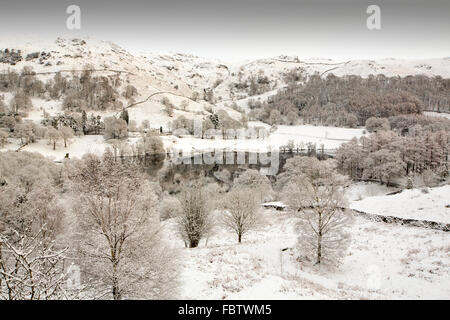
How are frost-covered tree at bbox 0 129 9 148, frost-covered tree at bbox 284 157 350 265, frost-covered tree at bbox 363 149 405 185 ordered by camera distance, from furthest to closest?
frost-covered tree at bbox 0 129 9 148
frost-covered tree at bbox 363 149 405 185
frost-covered tree at bbox 284 157 350 265

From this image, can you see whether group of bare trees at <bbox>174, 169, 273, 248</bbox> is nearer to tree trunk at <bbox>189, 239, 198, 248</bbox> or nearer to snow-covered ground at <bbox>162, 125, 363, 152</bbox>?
tree trunk at <bbox>189, 239, 198, 248</bbox>

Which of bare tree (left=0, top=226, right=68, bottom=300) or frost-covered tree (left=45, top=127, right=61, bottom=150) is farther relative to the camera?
frost-covered tree (left=45, top=127, right=61, bottom=150)

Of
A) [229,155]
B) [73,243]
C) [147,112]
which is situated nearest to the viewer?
[73,243]

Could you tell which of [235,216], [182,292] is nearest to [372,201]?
[235,216]

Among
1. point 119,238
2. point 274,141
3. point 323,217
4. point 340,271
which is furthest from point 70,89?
point 340,271

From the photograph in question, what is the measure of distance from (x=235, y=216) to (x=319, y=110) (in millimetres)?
182514

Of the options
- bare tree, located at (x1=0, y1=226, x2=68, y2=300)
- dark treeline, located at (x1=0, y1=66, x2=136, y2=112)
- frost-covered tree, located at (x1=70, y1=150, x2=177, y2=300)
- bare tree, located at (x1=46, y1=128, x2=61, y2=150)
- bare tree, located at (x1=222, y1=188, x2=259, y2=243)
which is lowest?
bare tree, located at (x1=222, y1=188, x2=259, y2=243)

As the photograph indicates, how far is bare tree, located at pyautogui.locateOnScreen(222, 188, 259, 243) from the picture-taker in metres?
30.6

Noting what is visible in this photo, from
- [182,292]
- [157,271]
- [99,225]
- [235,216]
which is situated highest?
[99,225]

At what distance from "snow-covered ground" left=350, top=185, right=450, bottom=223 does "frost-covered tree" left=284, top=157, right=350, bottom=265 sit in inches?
552

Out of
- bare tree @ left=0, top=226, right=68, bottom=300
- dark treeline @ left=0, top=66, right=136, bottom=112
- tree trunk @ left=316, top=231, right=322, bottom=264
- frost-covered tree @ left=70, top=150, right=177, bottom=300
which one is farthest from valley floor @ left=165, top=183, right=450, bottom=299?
dark treeline @ left=0, top=66, right=136, bottom=112

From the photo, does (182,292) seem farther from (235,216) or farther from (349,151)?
(349,151)

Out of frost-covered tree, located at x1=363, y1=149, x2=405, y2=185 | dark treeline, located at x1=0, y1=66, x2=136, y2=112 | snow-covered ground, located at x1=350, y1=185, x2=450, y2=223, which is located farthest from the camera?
dark treeline, located at x1=0, y1=66, x2=136, y2=112

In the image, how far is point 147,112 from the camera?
521 feet
